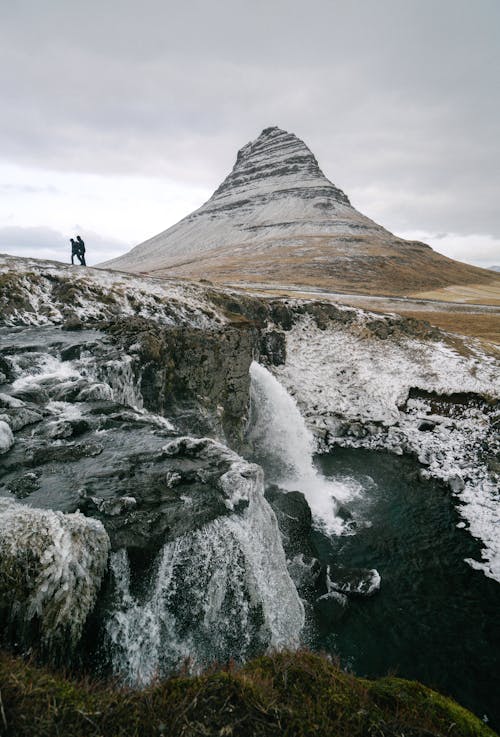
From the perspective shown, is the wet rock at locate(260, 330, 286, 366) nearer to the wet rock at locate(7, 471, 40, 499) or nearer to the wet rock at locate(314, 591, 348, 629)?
the wet rock at locate(314, 591, 348, 629)

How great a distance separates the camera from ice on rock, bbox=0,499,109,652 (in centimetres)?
664

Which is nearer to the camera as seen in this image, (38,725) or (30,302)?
(38,725)

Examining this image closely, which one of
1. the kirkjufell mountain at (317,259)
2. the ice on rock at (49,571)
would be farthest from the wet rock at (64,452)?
the kirkjufell mountain at (317,259)

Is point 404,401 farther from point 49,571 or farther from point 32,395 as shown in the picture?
point 49,571

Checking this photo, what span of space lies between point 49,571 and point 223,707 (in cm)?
427

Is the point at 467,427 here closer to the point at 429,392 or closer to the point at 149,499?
the point at 429,392

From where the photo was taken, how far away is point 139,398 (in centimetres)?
2016

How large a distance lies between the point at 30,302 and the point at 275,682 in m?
29.0

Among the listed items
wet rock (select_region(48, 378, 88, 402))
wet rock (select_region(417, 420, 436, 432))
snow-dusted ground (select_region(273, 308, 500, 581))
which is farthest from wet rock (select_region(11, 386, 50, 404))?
wet rock (select_region(417, 420, 436, 432))

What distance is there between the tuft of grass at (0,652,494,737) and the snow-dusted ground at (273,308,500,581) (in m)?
17.2

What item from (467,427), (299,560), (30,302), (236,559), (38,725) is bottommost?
(299,560)

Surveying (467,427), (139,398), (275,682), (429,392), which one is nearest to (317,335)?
(429,392)

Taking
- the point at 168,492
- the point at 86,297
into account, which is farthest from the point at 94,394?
the point at 86,297

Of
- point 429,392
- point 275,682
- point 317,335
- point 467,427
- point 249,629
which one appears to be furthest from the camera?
point 317,335
